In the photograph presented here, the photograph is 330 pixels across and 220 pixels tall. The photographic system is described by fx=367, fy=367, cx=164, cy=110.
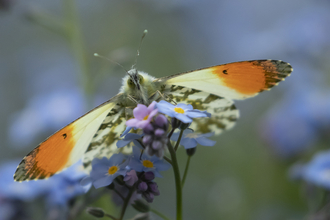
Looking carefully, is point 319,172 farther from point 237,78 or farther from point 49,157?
point 49,157

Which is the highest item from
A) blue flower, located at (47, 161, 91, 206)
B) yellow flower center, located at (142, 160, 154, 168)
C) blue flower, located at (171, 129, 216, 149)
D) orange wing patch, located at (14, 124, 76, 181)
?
blue flower, located at (171, 129, 216, 149)

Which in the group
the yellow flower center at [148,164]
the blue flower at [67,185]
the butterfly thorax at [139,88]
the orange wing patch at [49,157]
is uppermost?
the butterfly thorax at [139,88]

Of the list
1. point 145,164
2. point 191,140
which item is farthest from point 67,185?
point 191,140

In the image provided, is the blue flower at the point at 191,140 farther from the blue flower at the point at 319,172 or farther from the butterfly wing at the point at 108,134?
the blue flower at the point at 319,172

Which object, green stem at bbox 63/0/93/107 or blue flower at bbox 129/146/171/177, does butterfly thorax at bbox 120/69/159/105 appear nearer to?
blue flower at bbox 129/146/171/177

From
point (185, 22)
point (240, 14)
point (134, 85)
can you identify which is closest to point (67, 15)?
point (134, 85)

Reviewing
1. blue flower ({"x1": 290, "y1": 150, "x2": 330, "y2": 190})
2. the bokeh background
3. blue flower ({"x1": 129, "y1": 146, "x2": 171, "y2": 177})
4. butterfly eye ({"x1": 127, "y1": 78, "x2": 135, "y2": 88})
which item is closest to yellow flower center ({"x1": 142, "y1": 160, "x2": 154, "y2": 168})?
blue flower ({"x1": 129, "y1": 146, "x2": 171, "y2": 177})

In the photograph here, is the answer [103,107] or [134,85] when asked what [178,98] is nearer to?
[134,85]

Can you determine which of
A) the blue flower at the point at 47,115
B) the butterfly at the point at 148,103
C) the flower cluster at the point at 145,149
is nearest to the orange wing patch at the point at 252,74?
the butterfly at the point at 148,103
